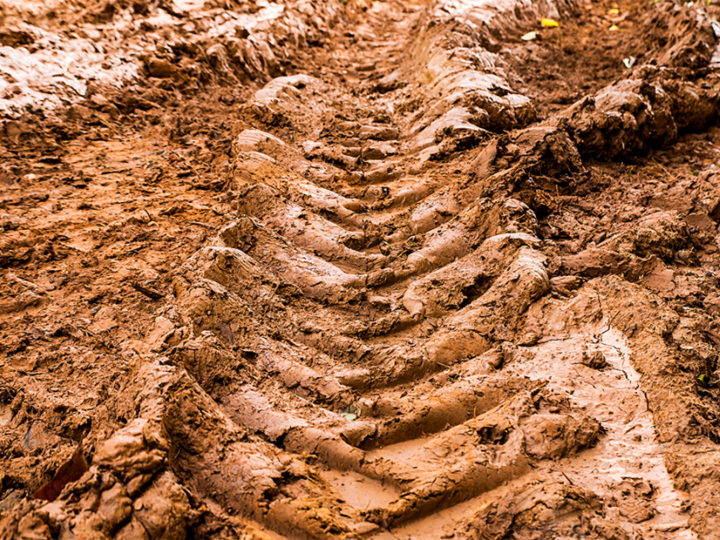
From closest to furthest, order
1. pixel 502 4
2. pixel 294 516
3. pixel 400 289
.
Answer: pixel 294 516 → pixel 400 289 → pixel 502 4

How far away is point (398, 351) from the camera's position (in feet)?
6.42

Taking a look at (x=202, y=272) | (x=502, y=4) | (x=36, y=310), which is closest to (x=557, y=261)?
(x=202, y=272)

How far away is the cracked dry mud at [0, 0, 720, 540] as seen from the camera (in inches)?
53.9

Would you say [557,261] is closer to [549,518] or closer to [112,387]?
[549,518]

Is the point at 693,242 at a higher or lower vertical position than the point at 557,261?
higher

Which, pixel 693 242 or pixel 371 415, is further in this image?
pixel 693 242

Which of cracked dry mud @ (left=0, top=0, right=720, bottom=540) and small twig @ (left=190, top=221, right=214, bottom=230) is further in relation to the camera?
small twig @ (left=190, top=221, right=214, bottom=230)

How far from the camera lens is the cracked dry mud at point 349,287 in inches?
53.9

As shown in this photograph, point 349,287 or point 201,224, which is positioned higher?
point 349,287

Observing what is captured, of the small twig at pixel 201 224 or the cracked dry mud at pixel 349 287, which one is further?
the small twig at pixel 201 224

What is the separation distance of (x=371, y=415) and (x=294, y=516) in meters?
0.49

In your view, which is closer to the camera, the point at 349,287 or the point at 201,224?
the point at 349,287

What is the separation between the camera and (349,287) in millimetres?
2285

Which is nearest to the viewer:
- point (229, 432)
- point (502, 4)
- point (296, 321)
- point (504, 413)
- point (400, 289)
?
point (229, 432)
